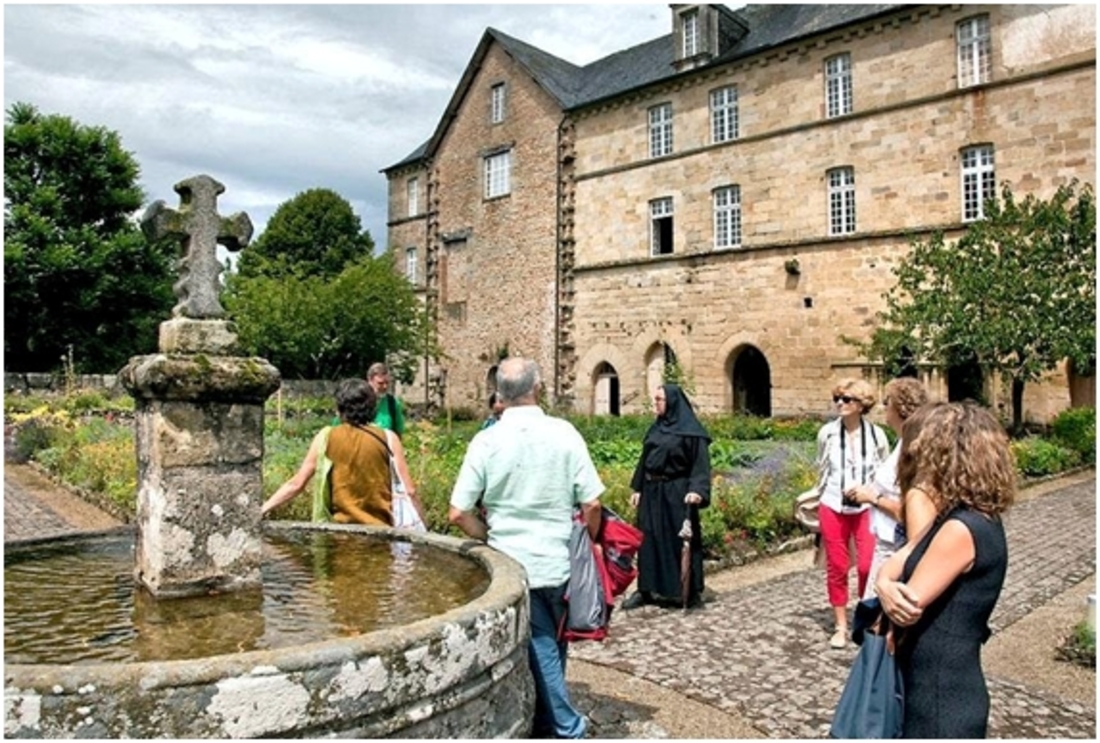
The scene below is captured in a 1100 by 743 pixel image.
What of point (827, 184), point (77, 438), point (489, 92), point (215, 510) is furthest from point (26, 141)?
point (215, 510)

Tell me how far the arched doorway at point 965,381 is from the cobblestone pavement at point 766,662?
12214 mm

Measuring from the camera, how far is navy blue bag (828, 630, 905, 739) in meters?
2.88

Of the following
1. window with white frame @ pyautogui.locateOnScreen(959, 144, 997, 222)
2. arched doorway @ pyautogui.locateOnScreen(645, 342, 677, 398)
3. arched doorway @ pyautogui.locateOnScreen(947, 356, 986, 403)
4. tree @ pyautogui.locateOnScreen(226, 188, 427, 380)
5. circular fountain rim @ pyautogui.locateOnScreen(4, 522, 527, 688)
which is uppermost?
window with white frame @ pyautogui.locateOnScreen(959, 144, 997, 222)

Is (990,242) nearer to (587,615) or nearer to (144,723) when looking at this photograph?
(587,615)

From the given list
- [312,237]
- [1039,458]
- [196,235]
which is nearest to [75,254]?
[312,237]

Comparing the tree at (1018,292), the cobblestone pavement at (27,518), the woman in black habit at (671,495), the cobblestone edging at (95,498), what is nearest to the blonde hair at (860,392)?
the woman in black habit at (671,495)

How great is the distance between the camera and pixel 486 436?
3938mm

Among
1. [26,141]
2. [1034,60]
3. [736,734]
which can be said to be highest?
[26,141]

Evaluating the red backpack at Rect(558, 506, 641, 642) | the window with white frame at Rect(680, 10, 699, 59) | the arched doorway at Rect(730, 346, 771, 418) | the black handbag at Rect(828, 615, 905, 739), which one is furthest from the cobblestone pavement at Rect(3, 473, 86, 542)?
the window with white frame at Rect(680, 10, 699, 59)

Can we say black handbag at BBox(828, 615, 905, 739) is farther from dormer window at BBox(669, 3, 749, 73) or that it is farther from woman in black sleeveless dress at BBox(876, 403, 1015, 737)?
dormer window at BBox(669, 3, 749, 73)

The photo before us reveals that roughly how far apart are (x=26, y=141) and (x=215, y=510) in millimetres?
35896

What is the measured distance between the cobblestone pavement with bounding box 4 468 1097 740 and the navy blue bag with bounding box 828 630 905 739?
1694 mm

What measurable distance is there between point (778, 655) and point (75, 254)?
33.8 m

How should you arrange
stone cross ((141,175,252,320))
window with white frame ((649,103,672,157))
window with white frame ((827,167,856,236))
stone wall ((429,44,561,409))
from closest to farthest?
stone cross ((141,175,252,320)) < window with white frame ((827,167,856,236)) < window with white frame ((649,103,672,157)) < stone wall ((429,44,561,409))
